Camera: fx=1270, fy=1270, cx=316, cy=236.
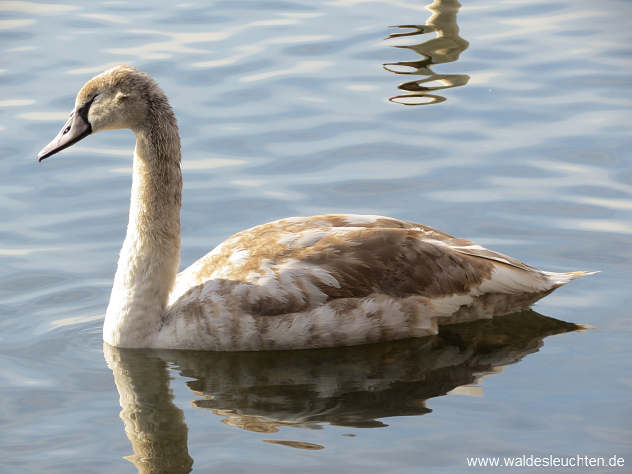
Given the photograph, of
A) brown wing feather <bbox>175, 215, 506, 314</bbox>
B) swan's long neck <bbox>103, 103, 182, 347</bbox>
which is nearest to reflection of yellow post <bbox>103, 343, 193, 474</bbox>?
swan's long neck <bbox>103, 103, 182, 347</bbox>

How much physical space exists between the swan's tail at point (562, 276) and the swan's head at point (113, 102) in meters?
3.33

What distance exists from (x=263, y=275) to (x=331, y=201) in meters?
2.55

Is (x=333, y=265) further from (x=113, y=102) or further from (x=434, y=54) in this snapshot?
(x=434, y=54)

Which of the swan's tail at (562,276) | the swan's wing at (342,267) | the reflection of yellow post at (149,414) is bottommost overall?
the reflection of yellow post at (149,414)

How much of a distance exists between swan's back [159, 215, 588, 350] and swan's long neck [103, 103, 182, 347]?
0.17m

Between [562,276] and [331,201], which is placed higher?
[331,201]

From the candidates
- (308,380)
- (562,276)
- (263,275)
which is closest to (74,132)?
(263,275)

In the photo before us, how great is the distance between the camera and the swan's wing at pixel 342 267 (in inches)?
372

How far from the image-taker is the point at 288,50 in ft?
50.6

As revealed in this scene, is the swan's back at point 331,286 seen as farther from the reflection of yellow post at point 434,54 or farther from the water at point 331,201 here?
the reflection of yellow post at point 434,54

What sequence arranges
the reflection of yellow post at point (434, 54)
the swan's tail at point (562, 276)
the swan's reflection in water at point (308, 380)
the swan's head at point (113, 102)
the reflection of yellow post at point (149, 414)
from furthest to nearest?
the reflection of yellow post at point (434, 54), the swan's tail at point (562, 276), the swan's head at point (113, 102), the swan's reflection in water at point (308, 380), the reflection of yellow post at point (149, 414)

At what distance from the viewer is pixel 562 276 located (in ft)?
32.9

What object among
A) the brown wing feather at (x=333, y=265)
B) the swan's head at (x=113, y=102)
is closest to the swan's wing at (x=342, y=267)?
the brown wing feather at (x=333, y=265)

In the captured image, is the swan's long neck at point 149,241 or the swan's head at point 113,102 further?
the swan's long neck at point 149,241
